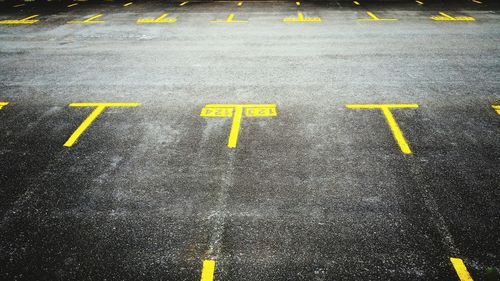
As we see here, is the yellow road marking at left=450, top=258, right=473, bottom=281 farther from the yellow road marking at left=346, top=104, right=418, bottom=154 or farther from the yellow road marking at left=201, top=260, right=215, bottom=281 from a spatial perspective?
the yellow road marking at left=201, top=260, right=215, bottom=281

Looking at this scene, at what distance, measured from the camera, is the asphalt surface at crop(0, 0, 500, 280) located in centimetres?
387

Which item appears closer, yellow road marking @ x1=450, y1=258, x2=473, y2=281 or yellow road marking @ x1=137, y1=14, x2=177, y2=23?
yellow road marking @ x1=450, y1=258, x2=473, y2=281

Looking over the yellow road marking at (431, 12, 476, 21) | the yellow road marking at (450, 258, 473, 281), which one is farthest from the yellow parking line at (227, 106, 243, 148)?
the yellow road marking at (431, 12, 476, 21)

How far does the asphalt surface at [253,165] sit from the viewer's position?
12.7ft

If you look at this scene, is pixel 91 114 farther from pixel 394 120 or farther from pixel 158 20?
pixel 158 20

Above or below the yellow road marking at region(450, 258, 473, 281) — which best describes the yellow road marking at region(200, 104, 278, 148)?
above

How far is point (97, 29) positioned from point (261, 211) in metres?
12.2

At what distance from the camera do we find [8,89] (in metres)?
8.18

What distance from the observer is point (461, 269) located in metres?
3.64

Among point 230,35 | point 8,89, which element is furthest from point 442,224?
point 230,35

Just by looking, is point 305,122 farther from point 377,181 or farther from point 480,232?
point 480,232

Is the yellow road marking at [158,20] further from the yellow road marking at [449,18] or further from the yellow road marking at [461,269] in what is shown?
the yellow road marking at [461,269]

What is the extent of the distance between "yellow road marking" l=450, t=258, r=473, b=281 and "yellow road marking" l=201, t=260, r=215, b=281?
261 centimetres

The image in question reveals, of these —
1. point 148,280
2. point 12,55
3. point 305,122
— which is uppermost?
point 12,55
